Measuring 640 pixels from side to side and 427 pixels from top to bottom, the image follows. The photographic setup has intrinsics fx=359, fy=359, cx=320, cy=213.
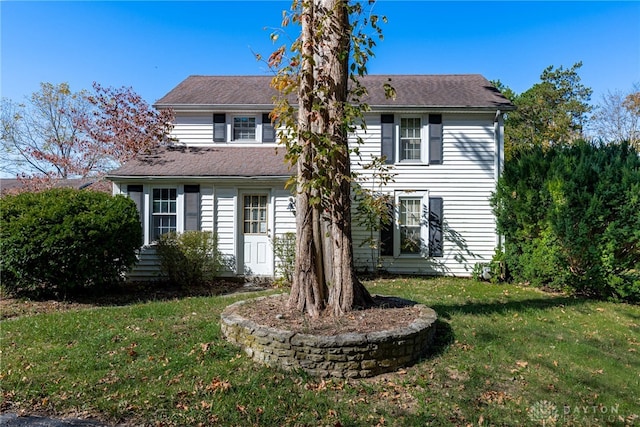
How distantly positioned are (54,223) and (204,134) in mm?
5130

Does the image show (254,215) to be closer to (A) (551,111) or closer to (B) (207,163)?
(B) (207,163)

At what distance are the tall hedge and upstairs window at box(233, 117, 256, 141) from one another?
7.65 m

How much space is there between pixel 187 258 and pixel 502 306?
696 centimetres

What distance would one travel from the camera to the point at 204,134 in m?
11.1

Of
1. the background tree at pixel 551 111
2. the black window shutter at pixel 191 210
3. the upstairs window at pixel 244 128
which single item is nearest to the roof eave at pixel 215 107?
the upstairs window at pixel 244 128

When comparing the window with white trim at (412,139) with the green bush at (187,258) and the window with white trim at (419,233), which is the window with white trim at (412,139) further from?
the green bush at (187,258)

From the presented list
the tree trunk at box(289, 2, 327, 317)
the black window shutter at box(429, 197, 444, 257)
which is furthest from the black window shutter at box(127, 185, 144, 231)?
the black window shutter at box(429, 197, 444, 257)

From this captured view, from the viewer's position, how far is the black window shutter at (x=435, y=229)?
1047 centimetres

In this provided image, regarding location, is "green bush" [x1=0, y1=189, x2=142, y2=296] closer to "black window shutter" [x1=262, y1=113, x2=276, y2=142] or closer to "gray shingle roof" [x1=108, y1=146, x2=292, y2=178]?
"gray shingle roof" [x1=108, y1=146, x2=292, y2=178]

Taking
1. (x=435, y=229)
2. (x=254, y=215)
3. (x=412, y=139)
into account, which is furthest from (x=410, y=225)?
(x=254, y=215)

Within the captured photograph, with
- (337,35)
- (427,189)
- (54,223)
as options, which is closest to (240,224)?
(54,223)

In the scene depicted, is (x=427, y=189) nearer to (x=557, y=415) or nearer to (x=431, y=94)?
(x=431, y=94)

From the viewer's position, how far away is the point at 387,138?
10.6m

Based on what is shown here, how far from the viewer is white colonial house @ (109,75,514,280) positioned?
958 centimetres
